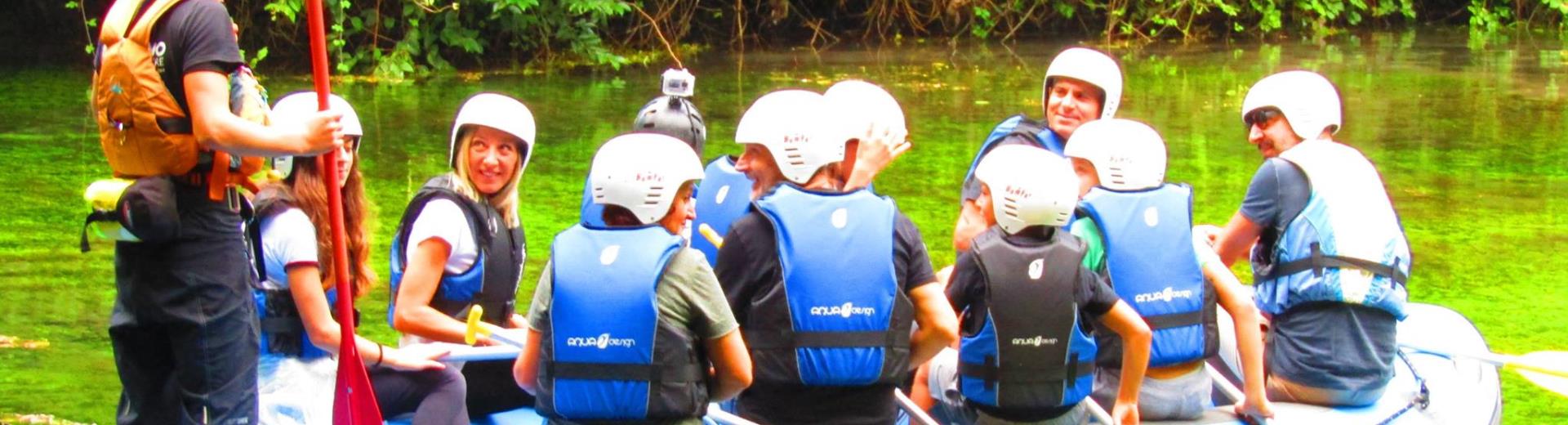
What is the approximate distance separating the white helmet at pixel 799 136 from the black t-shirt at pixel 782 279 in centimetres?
13

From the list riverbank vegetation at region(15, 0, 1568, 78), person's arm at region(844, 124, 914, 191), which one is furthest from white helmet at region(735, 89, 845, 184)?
riverbank vegetation at region(15, 0, 1568, 78)

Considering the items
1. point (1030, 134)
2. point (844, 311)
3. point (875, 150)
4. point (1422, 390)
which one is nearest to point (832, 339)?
point (844, 311)

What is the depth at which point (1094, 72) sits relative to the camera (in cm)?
394

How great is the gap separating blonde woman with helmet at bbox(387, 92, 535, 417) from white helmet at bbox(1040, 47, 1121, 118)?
4.10 ft

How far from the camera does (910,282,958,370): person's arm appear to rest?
9.73 ft

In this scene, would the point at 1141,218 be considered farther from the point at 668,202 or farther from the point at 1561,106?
the point at 1561,106

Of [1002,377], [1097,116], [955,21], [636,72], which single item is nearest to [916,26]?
[955,21]

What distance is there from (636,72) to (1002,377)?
8.72m

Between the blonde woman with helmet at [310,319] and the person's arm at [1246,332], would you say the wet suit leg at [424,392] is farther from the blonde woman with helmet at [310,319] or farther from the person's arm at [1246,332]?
the person's arm at [1246,332]

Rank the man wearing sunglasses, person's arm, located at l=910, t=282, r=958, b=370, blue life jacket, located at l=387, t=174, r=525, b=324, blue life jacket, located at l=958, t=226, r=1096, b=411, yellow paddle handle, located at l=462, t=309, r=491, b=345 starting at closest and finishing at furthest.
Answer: yellow paddle handle, located at l=462, t=309, r=491, b=345 < person's arm, located at l=910, t=282, r=958, b=370 < blue life jacket, located at l=958, t=226, r=1096, b=411 < blue life jacket, located at l=387, t=174, r=525, b=324 < the man wearing sunglasses

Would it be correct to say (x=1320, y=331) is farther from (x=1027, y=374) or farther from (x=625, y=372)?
(x=625, y=372)

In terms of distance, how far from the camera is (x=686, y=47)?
1326 centimetres

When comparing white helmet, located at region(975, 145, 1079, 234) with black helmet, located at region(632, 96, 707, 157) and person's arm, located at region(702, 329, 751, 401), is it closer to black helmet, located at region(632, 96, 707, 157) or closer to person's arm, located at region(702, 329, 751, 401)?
person's arm, located at region(702, 329, 751, 401)

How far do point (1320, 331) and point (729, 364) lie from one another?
147 cm
